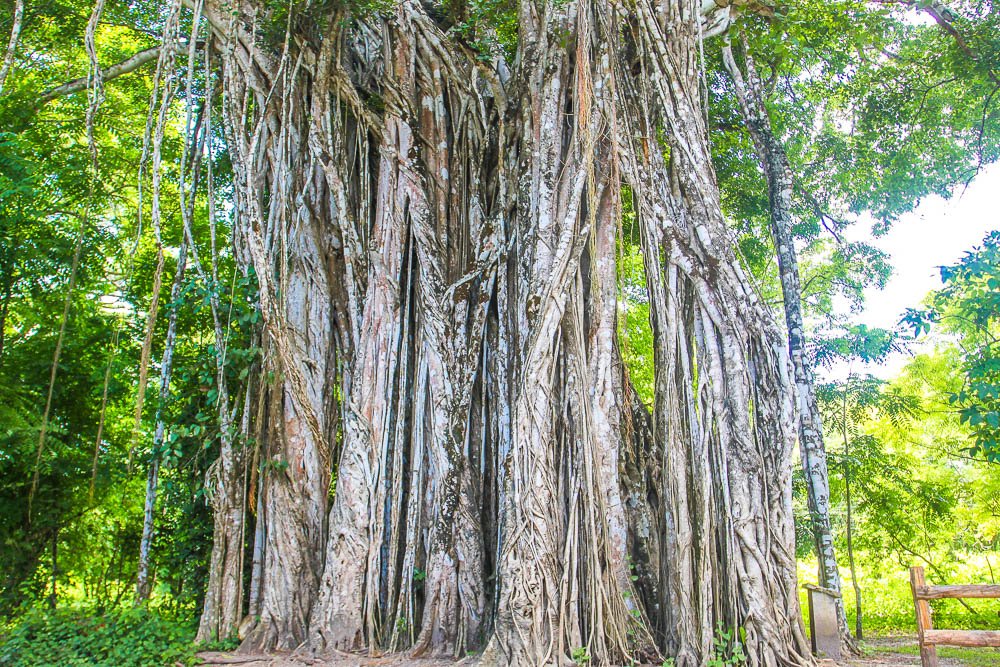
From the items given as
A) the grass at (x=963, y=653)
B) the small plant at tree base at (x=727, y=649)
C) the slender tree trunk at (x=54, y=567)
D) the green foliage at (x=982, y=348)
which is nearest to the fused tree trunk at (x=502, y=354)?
the small plant at tree base at (x=727, y=649)

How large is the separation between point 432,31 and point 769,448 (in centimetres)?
323

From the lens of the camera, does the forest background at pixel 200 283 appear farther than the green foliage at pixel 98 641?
Yes

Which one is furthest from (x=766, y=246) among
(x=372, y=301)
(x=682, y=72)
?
(x=372, y=301)

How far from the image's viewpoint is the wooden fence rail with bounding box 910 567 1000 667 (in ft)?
9.91

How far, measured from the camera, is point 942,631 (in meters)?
3.06

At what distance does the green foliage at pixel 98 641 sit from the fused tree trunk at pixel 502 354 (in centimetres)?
43

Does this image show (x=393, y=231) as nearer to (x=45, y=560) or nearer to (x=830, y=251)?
(x=45, y=560)

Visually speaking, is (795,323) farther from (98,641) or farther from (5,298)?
(5,298)

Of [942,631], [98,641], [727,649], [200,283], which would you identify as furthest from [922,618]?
[200,283]

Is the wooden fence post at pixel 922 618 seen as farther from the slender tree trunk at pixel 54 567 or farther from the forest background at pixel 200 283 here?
the slender tree trunk at pixel 54 567

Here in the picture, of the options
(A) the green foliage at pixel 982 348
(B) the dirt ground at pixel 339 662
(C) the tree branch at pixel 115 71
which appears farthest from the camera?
(C) the tree branch at pixel 115 71

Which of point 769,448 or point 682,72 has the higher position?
point 682,72

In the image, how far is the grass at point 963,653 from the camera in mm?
4098

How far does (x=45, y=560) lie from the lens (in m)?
5.96
